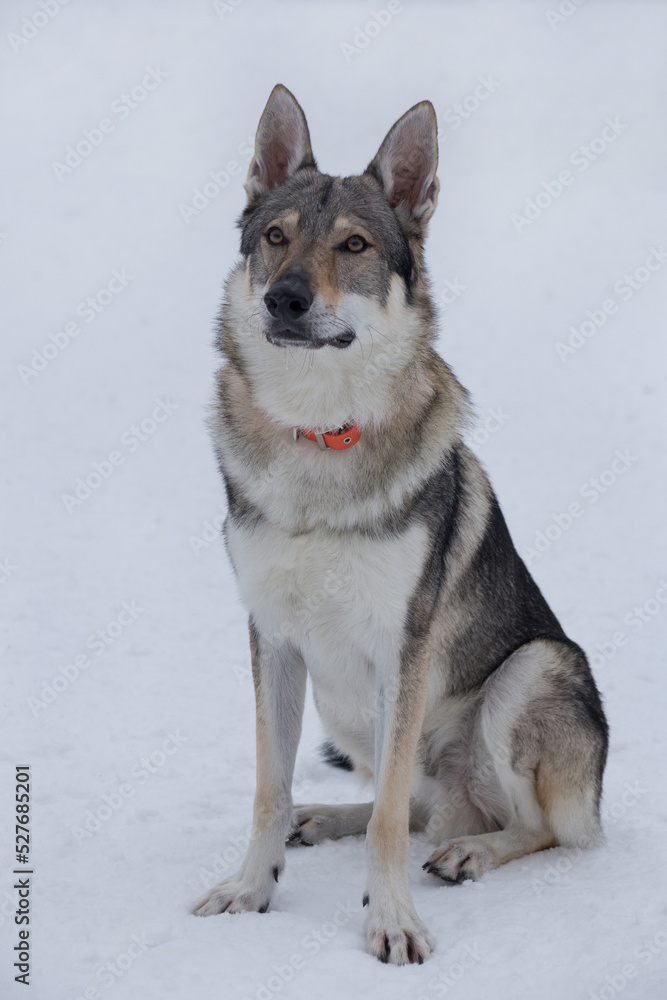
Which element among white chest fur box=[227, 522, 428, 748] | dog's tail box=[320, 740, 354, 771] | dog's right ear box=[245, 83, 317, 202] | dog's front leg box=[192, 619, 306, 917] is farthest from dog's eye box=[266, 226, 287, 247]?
dog's tail box=[320, 740, 354, 771]

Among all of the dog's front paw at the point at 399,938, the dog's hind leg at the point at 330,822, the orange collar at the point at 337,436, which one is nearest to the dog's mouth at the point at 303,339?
the orange collar at the point at 337,436

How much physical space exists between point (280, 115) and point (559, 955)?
325 cm

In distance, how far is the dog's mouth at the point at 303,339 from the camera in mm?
3203

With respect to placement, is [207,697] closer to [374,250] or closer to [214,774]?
[214,774]

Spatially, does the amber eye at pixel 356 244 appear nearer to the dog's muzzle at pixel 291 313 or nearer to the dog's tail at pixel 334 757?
the dog's muzzle at pixel 291 313

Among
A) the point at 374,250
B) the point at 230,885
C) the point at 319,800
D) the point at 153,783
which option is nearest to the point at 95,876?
the point at 230,885

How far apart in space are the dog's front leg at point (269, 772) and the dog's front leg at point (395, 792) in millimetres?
395

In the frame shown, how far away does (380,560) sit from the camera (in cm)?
323

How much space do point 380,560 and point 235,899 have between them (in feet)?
4.42

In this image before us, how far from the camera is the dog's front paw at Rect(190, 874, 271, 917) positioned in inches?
132

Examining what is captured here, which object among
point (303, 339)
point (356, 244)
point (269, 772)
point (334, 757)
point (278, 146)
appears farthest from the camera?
point (334, 757)

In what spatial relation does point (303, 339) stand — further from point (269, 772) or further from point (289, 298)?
point (269, 772)

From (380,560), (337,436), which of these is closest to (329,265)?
(337,436)

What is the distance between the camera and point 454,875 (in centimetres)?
365
